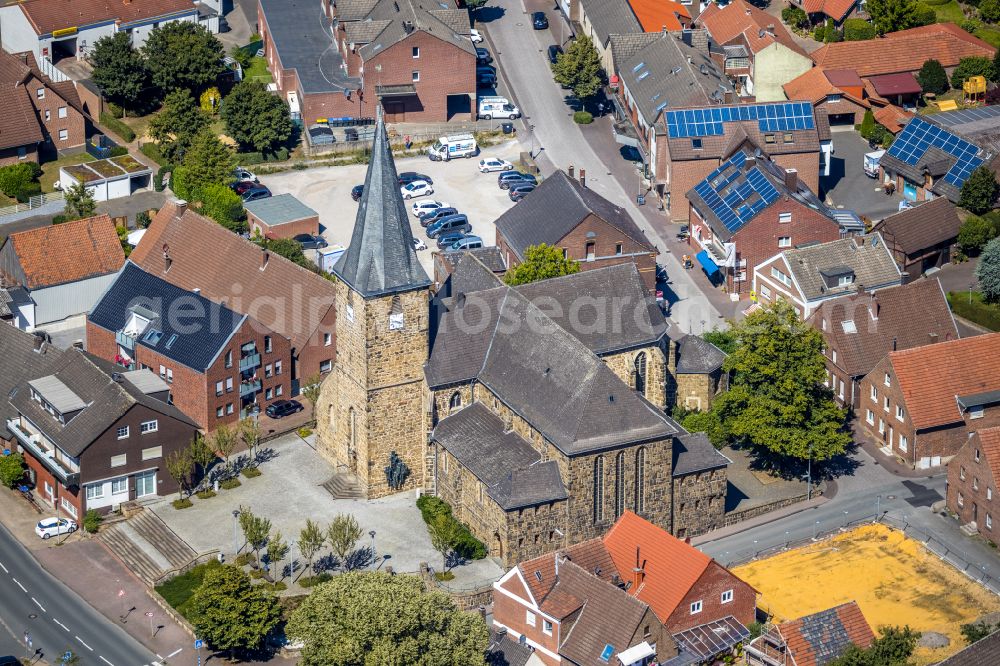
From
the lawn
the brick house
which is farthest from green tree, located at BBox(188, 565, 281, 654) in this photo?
the brick house

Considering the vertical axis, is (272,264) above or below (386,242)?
below

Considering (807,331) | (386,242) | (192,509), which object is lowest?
(192,509)

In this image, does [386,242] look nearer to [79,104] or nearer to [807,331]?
[807,331]

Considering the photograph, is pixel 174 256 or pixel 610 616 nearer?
pixel 610 616

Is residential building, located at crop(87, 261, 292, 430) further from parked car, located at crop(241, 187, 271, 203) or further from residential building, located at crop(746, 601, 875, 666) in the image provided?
residential building, located at crop(746, 601, 875, 666)

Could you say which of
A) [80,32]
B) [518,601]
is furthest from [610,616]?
[80,32]

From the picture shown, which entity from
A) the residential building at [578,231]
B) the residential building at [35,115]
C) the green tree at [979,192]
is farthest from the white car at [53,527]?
the green tree at [979,192]

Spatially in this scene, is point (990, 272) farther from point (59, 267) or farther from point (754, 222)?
point (59, 267)
